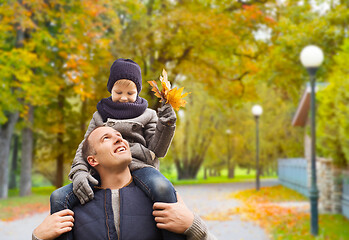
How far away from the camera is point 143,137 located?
8.91 ft

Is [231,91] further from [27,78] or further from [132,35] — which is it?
[27,78]

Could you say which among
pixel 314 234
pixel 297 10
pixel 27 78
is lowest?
pixel 314 234

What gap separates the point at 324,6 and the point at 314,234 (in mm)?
14195

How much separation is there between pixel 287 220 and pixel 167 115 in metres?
10.1

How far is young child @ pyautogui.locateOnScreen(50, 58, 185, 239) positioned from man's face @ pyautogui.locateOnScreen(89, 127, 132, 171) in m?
0.11

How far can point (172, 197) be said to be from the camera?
7.99 feet

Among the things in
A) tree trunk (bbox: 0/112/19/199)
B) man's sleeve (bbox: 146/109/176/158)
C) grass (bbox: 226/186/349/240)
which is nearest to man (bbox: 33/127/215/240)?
man's sleeve (bbox: 146/109/176/158)

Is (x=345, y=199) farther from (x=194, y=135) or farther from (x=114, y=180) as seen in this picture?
(x=194, y=135)

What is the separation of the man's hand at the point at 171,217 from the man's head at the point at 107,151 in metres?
0.34

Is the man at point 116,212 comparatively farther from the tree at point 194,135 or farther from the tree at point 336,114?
the tree at point 194,135

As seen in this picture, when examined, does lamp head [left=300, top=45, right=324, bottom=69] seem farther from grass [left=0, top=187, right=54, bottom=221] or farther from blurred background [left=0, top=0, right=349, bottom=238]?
grass [left=0, top=187, right=54, bottom=221]

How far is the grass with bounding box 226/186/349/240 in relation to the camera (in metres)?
9.31

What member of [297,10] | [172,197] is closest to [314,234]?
[172,197]

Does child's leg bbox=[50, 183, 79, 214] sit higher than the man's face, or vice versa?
the man's face
